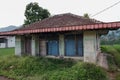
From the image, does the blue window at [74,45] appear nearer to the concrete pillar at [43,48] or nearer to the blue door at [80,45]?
the blue door at [80,45]

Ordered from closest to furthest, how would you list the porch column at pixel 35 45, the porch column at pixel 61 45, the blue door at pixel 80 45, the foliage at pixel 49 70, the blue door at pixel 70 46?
the foliage at pixel 49 70 < the blue door at pixel 80 45 < the blue door at pixel 70 46 < the porch column at pixel 61 45 < the porch column at pixel 35 45

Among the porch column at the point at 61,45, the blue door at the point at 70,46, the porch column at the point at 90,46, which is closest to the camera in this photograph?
the porch column at the point at 90,46

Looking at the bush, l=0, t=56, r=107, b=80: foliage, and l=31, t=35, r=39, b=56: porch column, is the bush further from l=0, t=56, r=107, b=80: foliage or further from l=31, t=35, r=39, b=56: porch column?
l=31, t=35, r=39, b=56: porch column

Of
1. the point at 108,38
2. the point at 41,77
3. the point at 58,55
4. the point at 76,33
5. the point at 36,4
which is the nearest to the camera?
the point at 41,77

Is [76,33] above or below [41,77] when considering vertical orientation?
above

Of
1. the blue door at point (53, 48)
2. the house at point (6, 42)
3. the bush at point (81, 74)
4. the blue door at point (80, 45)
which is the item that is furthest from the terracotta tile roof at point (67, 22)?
the house at point (6, 42)

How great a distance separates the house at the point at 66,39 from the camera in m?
13.2

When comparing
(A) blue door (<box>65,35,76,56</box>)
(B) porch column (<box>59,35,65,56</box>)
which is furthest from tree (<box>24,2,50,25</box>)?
(A) blue door (<box>65,35,76,56</box>)

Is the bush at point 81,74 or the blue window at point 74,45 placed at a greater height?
the blue window at point 74,45

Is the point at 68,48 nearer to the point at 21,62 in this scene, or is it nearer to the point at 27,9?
the point at 21,62

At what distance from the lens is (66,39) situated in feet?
51.1

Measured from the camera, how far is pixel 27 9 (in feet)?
91.4

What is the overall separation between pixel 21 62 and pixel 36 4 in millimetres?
15069

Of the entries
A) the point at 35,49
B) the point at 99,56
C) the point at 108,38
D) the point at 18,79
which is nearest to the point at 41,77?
the point at 18,79
